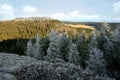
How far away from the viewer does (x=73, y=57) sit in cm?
5066

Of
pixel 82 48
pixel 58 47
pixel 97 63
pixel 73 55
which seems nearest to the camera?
pixel 97 63

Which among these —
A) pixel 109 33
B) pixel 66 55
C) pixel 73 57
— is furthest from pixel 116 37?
pixel 66 55

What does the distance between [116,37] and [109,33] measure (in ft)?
31.9

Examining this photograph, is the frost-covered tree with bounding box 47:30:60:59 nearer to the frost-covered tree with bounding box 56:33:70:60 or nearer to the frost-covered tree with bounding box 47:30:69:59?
the frost-covered tree with bounding box 47:30:69:59

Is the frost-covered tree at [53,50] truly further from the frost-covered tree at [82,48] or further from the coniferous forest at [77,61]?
the frost-covered tree at [82,48]

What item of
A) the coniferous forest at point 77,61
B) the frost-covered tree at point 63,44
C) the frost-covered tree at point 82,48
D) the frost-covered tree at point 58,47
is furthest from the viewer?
the frost-covered tree at point 63,44

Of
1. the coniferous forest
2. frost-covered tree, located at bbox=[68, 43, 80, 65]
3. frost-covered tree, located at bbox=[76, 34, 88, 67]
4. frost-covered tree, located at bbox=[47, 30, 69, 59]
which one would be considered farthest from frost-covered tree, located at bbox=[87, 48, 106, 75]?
frost-covered tree, located at bbox=[47, 30, 69, 59]

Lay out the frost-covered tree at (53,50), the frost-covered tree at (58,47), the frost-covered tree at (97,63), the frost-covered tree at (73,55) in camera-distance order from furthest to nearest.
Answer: the frost-covered tree at (58,47)
the frost-covered tree at (53,50)
the frost-covered tree at (73,55)
the frost-covered tree at (97,63)

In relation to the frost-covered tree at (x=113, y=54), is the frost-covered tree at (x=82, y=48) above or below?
below

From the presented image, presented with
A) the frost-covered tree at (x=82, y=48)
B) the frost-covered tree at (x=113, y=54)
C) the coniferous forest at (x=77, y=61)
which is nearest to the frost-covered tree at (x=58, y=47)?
the coniferous forest at (x=77, y=61)

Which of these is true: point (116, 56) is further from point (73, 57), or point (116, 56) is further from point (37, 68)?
point (37, 68)

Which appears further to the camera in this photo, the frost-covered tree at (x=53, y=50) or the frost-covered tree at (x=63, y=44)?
the frost-covered tree at (x=63, y=44)

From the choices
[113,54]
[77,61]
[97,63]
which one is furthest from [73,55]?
[97,63]

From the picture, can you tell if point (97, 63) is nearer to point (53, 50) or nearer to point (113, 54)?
point (113, 54)
